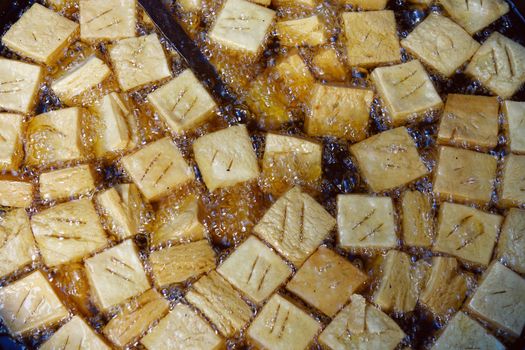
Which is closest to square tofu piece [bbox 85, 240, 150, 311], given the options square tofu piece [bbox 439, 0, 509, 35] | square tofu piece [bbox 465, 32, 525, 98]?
square tofu piece [bbox 465, 32, 525, 98]

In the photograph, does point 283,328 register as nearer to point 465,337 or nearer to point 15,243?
point 465,337

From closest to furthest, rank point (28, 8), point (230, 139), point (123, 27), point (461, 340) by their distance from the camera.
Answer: point (461, 340) → point (230, 139) → point (123, 27) → point (28, 8)

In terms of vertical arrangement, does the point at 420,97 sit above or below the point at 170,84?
below

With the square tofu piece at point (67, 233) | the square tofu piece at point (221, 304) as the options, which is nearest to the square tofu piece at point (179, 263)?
the square tofu piece at point (221, 304)

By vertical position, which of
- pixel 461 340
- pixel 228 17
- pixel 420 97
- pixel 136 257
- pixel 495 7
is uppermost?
pixel 228 17

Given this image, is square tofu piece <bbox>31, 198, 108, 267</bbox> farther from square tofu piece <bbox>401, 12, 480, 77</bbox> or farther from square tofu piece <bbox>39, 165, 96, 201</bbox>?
square tofu piece <bbox>401, 12, 480, 77</bbox>

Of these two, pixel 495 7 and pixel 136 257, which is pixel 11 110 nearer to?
pixel 136 257

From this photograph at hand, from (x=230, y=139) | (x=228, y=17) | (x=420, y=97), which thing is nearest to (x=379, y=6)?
(x=420, y=97)

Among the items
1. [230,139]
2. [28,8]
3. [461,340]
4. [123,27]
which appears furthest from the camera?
[28,8]

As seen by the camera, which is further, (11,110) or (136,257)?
(11,110)
